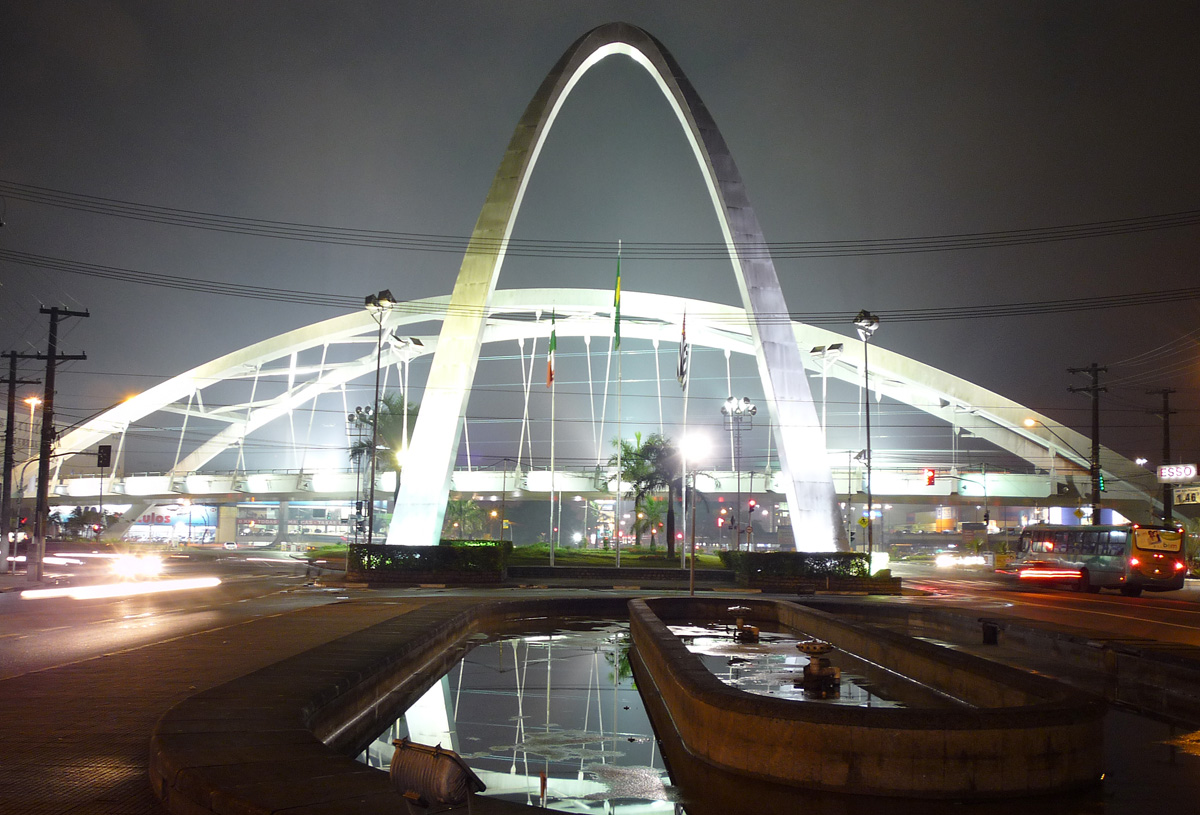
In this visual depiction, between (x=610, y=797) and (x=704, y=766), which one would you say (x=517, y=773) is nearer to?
(x=610, y=797)

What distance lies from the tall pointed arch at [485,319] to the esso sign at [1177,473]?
30423 millimetres

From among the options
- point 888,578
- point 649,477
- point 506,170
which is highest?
point 506,170

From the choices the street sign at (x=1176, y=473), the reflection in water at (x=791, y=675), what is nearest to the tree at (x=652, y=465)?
the street sign at (x=1176, y=473)

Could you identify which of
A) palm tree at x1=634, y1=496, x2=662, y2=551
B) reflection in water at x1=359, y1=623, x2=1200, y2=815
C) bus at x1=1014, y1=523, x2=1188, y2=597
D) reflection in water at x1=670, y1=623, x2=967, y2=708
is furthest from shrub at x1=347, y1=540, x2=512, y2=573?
palm tree at x1=634, y1=496, x2=662, y2=551

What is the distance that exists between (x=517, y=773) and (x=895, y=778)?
9.87ft

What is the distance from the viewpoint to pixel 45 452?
37.2 m

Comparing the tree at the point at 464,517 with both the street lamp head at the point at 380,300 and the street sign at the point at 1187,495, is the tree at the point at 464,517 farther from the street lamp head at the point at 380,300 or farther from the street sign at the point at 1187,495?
the street sign at the point at 1187,495

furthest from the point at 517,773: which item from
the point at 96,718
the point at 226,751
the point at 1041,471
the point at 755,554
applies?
the point at 1041,471

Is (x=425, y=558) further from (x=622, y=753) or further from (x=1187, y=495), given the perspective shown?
(x=1187, y=495)

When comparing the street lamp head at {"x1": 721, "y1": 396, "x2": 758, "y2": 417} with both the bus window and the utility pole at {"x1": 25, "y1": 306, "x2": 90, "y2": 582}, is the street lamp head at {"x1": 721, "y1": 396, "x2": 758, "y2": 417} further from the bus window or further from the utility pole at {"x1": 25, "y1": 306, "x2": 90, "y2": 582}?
the utility pole at {"x1": 25, "y1": 306, "x2": 90, "y2": 582}

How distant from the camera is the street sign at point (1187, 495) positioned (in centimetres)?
7672

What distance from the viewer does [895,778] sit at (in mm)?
6816

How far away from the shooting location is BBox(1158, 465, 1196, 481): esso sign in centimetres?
5888

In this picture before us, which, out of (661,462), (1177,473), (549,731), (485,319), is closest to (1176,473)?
(1177,473)
